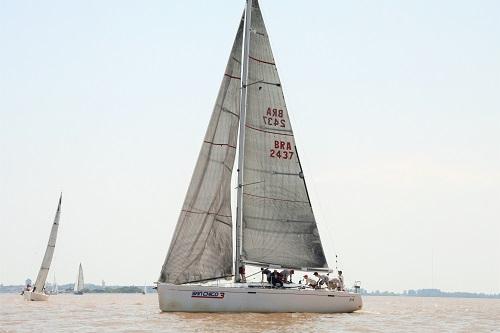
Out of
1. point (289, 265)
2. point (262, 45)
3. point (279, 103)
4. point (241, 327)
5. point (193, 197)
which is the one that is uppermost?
point (262, 45)

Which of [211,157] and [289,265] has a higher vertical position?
[211,157]

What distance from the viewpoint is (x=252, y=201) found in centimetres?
3703

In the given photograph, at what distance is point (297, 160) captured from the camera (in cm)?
3841

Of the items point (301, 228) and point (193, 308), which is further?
point (301, 228)

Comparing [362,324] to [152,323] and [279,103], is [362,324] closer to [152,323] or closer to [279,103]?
[152,323]

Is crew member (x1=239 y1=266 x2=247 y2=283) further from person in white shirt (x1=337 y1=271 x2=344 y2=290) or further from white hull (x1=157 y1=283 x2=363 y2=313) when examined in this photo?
person in white shirt (x1=337 y1=271 x2=344 y2=290)

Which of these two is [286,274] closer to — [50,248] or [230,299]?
[230,299]

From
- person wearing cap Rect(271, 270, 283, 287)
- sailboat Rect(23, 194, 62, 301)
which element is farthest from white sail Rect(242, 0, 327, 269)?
sailboat Rect(23, 194, 62, 301)

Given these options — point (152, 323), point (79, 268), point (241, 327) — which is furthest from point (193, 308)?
point (79, 268)

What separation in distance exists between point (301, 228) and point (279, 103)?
6107 mm

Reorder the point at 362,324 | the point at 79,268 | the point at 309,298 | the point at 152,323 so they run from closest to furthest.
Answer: the point at 152,323
the point at 362,324
the point at 309,298
the point at 79,268

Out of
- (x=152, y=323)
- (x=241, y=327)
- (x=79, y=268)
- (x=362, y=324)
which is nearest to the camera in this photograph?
(x=241, y=327)

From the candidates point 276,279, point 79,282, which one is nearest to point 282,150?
point 276,279

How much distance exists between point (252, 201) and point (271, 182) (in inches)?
52.9
